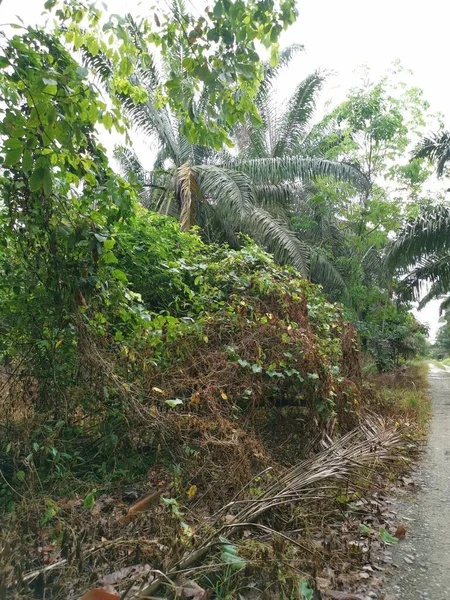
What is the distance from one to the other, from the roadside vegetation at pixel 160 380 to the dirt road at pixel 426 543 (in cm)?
18

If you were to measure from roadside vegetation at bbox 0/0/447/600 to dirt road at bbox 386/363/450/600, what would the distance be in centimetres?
18

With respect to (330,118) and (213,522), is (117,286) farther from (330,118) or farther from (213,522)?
(330,118)

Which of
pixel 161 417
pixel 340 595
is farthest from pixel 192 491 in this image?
pixel 340 595

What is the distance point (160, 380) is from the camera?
13.8 ft

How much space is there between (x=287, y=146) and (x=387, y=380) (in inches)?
334

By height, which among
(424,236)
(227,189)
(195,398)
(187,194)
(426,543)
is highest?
(227,189)

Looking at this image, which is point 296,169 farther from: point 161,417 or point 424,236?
point 161,417

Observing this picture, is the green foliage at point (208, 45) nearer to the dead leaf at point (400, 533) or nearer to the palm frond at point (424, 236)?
the dead leaf at point (400, 533)

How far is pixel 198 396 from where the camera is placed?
4.08 meters

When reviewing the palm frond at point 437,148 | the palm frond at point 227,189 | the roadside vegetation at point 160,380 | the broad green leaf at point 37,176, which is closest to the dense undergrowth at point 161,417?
the roadside vegetation at point 160,380

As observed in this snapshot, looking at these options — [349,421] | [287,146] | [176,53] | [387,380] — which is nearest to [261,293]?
[349,421]

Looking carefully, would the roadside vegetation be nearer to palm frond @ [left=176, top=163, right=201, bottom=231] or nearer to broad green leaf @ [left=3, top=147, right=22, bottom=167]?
broad green leaf @ [left=3, top=147, right=22, bottom=167]

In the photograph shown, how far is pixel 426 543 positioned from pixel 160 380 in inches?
94.1

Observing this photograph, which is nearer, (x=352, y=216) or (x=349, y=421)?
(x=349, y=421)
